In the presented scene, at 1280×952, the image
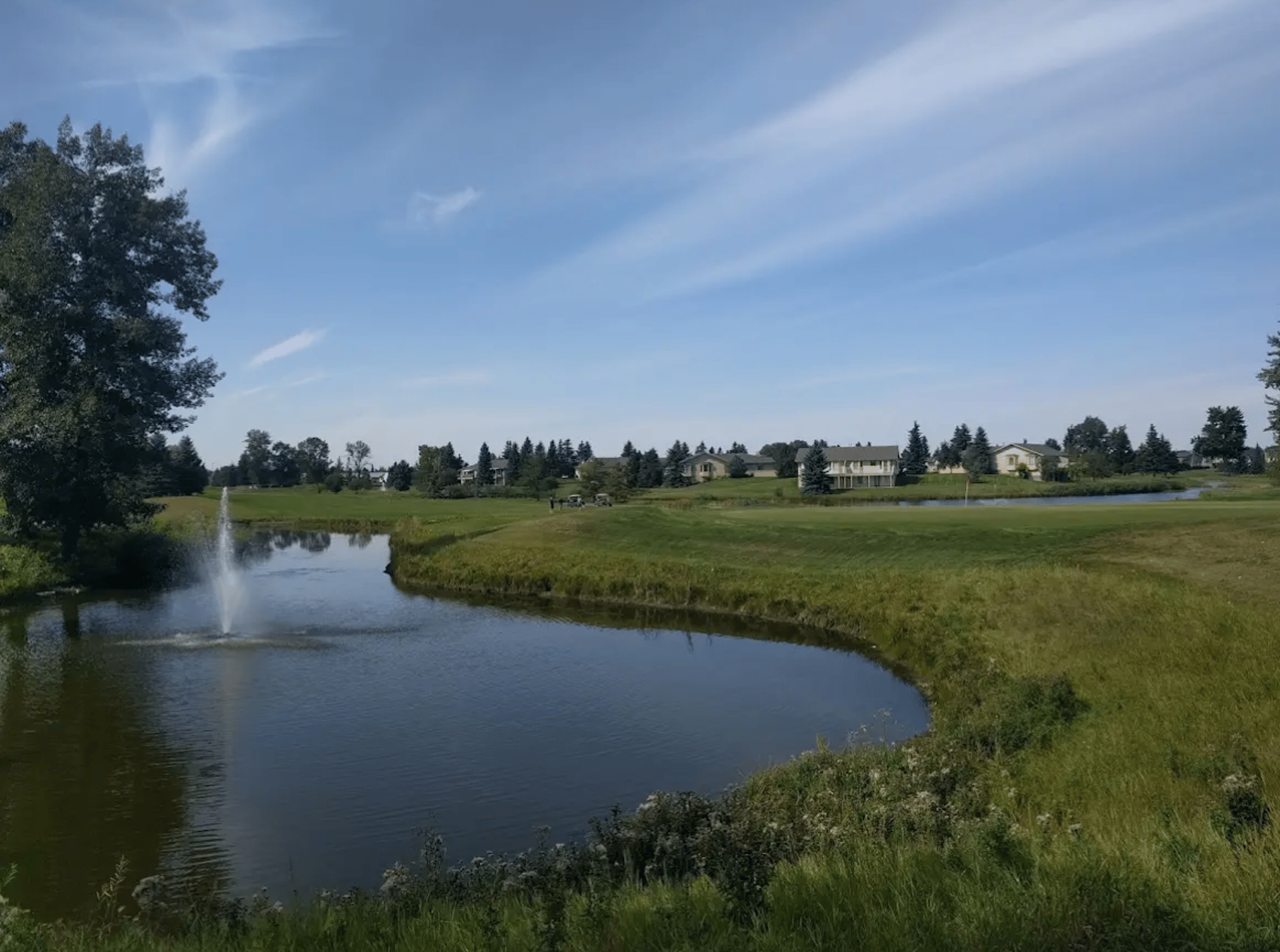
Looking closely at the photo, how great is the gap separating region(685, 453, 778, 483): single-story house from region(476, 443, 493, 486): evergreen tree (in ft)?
112

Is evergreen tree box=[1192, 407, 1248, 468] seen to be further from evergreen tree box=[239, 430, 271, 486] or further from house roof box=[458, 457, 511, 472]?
evergreen tree box=[239, 430, 271, 486]

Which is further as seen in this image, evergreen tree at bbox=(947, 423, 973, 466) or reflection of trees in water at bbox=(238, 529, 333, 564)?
evergreen tree at bbox=(947, 423, 973, 466)

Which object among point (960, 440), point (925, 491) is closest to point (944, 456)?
point (960, 440)

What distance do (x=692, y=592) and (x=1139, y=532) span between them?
51.2 feet

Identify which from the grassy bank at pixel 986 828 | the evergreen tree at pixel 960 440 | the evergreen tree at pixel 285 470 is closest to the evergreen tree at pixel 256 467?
the evergreen tree at pixel 285 470

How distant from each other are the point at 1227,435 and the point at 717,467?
3249 inches

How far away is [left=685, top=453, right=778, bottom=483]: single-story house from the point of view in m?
156

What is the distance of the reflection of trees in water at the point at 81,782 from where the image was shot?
11.4 metres

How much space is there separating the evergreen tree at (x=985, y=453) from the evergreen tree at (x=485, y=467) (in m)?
81.4

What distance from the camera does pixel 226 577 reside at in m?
45.5

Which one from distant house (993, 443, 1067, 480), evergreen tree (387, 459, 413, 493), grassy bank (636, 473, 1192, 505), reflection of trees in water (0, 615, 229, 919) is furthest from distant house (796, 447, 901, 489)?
reflection of trees in water (0, 615, 229, 919)

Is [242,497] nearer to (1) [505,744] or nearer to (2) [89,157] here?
(2) [89,157]

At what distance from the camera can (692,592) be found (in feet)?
111

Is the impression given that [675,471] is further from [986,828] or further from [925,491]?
[986,828]
